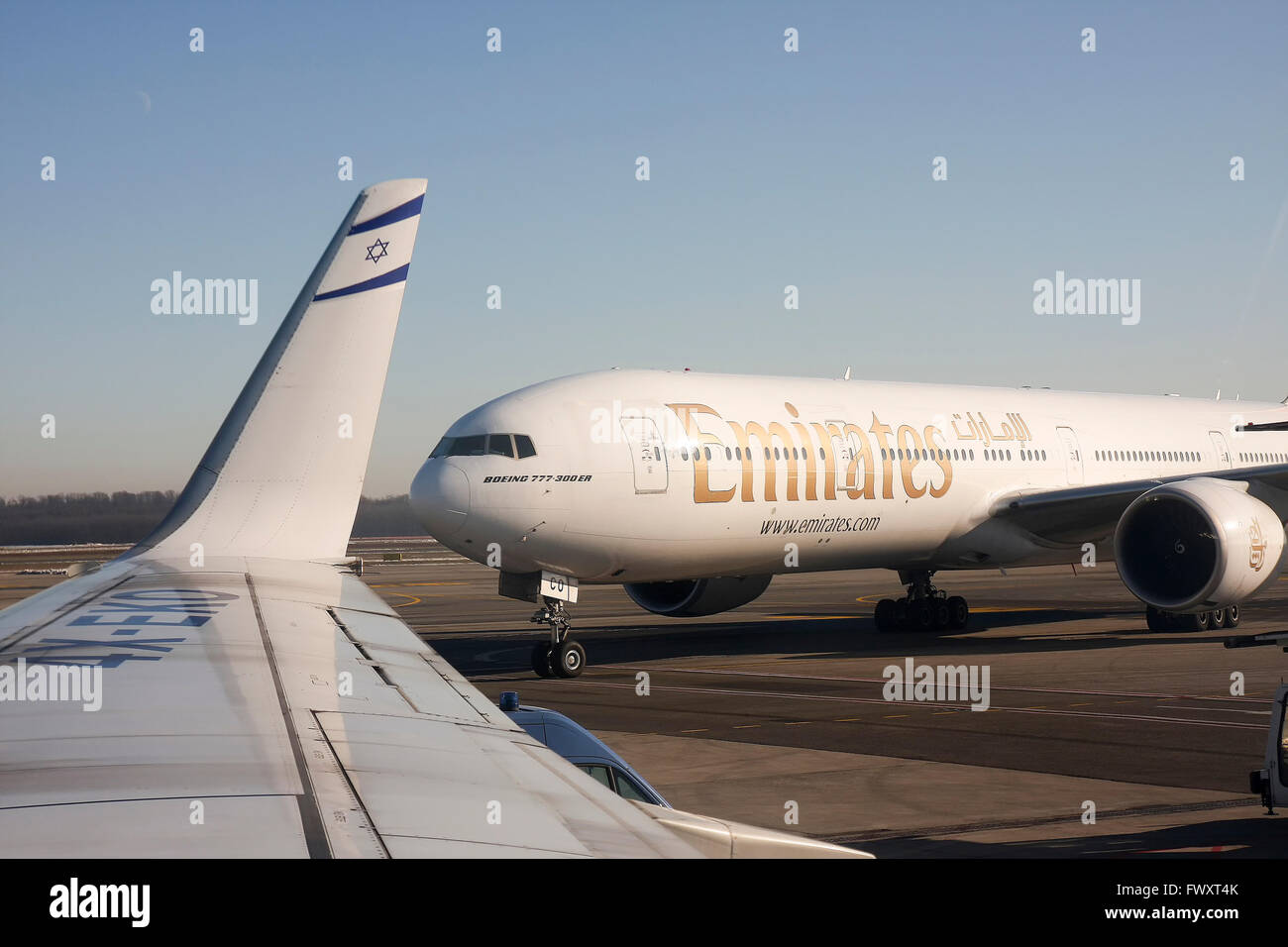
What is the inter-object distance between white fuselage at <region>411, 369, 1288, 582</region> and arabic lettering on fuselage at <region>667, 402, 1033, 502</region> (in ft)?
0.10

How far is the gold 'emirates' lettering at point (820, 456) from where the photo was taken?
63.9 feet

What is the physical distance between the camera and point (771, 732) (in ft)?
44.5

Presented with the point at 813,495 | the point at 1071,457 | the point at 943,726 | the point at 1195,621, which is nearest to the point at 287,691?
the point at 943,726

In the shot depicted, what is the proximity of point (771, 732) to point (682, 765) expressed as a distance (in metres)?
2.21

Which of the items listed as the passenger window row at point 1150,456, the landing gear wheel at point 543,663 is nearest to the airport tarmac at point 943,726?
the landing gear wheel at point 543,663

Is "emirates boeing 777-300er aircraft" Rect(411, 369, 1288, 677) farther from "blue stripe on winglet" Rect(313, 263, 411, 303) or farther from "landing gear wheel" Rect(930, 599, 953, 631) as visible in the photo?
"blue stripe on winglet" Rect(313, 263, 411, 303)

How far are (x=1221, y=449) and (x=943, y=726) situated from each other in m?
18.3

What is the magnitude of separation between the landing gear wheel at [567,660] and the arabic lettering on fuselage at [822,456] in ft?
10.0

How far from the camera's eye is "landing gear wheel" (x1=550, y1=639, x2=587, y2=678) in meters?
18.3

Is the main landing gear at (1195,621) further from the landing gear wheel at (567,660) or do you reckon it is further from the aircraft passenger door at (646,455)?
the landing gear wheel at (567,660)

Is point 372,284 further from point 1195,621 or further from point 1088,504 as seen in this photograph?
point 1195,621

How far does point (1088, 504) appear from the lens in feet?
74.5
